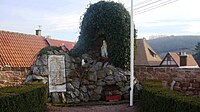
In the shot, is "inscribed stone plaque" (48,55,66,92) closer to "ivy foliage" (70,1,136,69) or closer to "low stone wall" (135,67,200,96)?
"ivy foliage" (70,1,136,69)

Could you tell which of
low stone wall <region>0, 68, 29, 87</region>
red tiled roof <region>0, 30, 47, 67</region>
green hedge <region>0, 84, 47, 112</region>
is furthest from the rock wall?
red tiled roof <region>0, 30, 47, 67</region>

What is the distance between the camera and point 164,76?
8.92 m

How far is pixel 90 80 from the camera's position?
885 centimetres

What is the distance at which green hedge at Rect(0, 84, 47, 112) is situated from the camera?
14.3ft

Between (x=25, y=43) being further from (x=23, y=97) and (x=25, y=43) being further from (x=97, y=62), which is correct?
(x=23, y=97)

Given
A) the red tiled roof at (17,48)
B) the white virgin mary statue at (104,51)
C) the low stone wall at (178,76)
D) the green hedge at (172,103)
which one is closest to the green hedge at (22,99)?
the green hedge at (172,103)

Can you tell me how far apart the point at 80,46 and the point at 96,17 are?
117 cm

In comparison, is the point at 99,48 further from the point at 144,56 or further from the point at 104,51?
the point at 144,56

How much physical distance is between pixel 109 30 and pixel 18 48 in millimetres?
8239

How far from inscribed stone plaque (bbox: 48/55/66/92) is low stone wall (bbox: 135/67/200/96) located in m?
2.69

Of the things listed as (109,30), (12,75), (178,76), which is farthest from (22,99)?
(12,75)

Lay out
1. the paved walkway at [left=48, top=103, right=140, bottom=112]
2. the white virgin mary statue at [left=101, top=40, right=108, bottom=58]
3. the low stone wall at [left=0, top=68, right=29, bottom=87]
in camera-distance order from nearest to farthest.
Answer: the paved walkway at [left=48, top=103, right=140, bottom=112] < the white virgin mary statue at [left=101, top=40, right=108, bottom=58] < the low stone wall at [left=0, top=68, right=29, bottom=87]

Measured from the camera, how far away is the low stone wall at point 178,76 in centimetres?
800

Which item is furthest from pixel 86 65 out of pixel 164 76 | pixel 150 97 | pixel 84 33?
pixel 150 97
